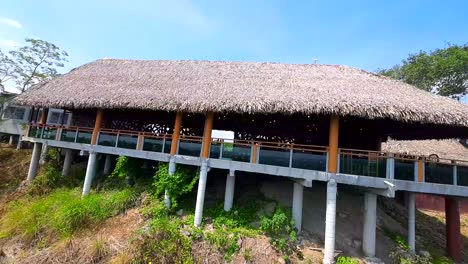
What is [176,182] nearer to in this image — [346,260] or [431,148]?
[346,260]

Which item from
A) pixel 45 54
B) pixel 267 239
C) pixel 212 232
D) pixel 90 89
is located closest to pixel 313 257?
pixel 267 239

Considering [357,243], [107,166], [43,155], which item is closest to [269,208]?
[357,243]

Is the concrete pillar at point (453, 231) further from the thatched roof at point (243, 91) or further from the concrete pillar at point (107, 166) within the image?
the concrete pillar at point (107, 166)

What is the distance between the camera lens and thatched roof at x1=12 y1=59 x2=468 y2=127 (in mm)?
8703

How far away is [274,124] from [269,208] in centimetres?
400

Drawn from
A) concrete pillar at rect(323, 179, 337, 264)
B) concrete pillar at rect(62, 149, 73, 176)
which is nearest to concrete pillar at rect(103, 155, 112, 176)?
concrete pillar at rect(62, 149, 73, 176)

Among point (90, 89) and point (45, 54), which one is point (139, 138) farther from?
point (45, 54)

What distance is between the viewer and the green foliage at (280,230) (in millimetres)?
8656

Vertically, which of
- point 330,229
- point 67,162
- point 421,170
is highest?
point 421,170

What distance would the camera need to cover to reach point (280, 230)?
8.98 metres

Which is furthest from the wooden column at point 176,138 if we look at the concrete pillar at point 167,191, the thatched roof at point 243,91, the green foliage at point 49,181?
the green foliage at point 49,181

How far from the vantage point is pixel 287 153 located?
9289mm

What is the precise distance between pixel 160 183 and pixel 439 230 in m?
13.0

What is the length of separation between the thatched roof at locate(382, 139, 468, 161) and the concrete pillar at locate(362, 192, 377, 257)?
329 inches
